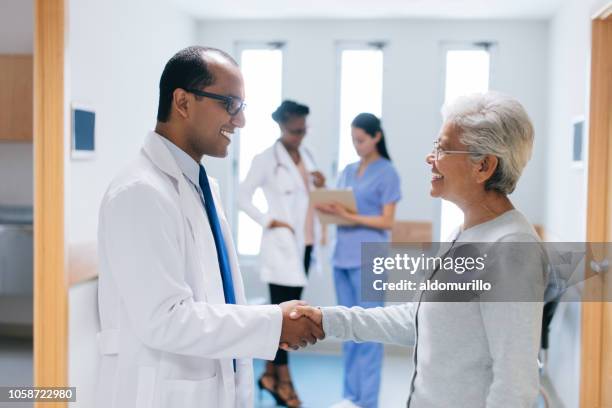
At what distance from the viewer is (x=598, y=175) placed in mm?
2822

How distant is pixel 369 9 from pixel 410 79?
61cm

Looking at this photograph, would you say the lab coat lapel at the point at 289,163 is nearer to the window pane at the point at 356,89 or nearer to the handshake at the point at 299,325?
the window pane at the point at 356,89

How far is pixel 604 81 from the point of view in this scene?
2830mm

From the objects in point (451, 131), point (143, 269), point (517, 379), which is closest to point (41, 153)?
point (143, 269)

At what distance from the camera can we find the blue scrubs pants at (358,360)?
3.40 metres

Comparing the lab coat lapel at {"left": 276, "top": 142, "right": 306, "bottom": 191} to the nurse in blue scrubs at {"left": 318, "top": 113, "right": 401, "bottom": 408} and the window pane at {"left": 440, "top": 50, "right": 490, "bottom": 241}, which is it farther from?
the window pane at {"left": 440, "top": 50, "right": 490, "bottom": 241}

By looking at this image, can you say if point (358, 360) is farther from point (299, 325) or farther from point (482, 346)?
point (482, 346)

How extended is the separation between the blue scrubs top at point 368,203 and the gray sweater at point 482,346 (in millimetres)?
1939

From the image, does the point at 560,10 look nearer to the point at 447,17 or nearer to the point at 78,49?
the point at 447,17

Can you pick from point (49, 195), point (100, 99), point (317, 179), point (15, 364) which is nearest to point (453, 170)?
point (49, 195)

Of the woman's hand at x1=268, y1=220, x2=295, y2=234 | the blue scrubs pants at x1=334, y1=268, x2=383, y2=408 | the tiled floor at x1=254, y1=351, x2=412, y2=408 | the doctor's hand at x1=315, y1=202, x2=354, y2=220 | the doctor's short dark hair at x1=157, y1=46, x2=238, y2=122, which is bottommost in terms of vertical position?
the tiled floor at x1=254, y1=351, x2=412, y2=408

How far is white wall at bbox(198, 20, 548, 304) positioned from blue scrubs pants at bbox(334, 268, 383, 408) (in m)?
1.30

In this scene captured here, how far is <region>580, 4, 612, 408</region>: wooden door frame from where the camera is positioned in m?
2.81

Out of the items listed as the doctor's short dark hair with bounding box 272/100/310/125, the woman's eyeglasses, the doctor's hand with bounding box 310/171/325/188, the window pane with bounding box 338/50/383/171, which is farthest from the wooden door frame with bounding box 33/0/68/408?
the window pane with bounding box 338/50/383/171
